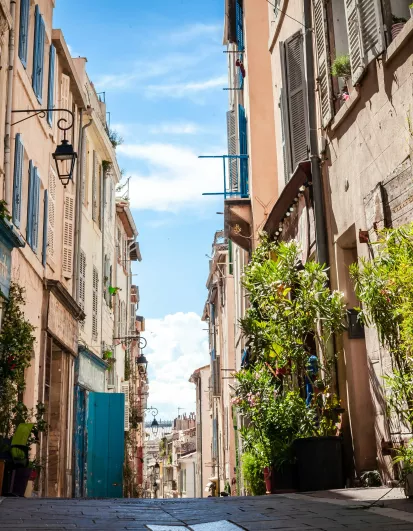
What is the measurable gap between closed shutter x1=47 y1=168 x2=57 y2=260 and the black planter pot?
838 centimetres

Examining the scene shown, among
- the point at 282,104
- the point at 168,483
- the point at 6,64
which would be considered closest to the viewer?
the point at 6,64

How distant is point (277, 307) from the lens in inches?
392

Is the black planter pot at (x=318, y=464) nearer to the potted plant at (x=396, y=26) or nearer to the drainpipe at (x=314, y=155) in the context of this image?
the drainpipe at (x=314, y=155)

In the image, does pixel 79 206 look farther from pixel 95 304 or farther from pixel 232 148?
pixel 232 148

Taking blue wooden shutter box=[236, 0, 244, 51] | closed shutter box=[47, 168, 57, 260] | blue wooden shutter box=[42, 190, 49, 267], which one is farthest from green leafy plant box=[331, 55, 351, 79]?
blue wooden shutter box=[236, 0, 244, 51]

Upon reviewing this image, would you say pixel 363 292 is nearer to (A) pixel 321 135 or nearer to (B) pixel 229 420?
(A) pixel 321 135

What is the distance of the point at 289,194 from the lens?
1240 cm

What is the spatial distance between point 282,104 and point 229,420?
1860 centimetres

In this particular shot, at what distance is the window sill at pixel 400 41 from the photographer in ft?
25.2

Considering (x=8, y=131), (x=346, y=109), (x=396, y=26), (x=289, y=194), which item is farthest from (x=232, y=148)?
(x=396, y=26)

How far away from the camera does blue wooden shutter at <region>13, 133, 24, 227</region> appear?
41.5 feet

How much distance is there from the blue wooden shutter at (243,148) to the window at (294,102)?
4914 millimetres

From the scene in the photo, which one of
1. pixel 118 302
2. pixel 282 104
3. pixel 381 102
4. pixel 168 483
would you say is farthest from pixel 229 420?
pixel 168 483

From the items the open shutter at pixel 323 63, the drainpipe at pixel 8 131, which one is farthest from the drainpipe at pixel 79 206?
the open shutter at pixel 323 63
